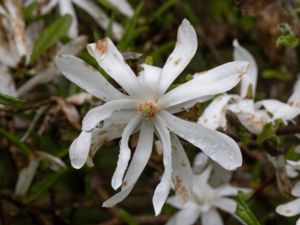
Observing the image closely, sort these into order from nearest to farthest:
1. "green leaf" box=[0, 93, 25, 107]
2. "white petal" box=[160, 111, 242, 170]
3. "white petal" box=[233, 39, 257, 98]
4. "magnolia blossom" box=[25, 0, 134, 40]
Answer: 1. "white petal" box=[160, 111, 242, 170]
2. "green leaf" box=[0, 93, 25, 107]
3. "white petal" box=[233, 39, 257, 98]
4. "magnolia blossom" box=[25, 0, 134, 40]

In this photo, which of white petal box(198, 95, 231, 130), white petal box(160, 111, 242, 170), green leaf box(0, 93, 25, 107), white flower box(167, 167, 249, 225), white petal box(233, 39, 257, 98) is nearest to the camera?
white petal box(160, 111, 242, 170)

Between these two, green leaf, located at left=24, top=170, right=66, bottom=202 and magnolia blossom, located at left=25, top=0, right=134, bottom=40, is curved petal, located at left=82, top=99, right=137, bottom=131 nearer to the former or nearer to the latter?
green leaf, located at left=24, top=170, right=66, bottom=202

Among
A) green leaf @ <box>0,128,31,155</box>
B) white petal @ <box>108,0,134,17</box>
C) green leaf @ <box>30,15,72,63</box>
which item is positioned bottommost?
green leaf @ <box>0,128,31,155</box>

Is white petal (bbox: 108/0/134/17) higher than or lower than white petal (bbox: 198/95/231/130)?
lower

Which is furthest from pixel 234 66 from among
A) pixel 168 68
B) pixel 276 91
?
pixel 276 91

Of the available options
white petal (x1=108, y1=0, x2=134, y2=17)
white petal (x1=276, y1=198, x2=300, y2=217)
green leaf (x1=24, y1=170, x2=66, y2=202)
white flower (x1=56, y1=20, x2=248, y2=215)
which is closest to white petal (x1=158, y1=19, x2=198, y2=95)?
white flower (x1=56, y1=20, x2=248, y2=215)

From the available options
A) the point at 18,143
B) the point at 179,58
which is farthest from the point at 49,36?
the point at 179,58
